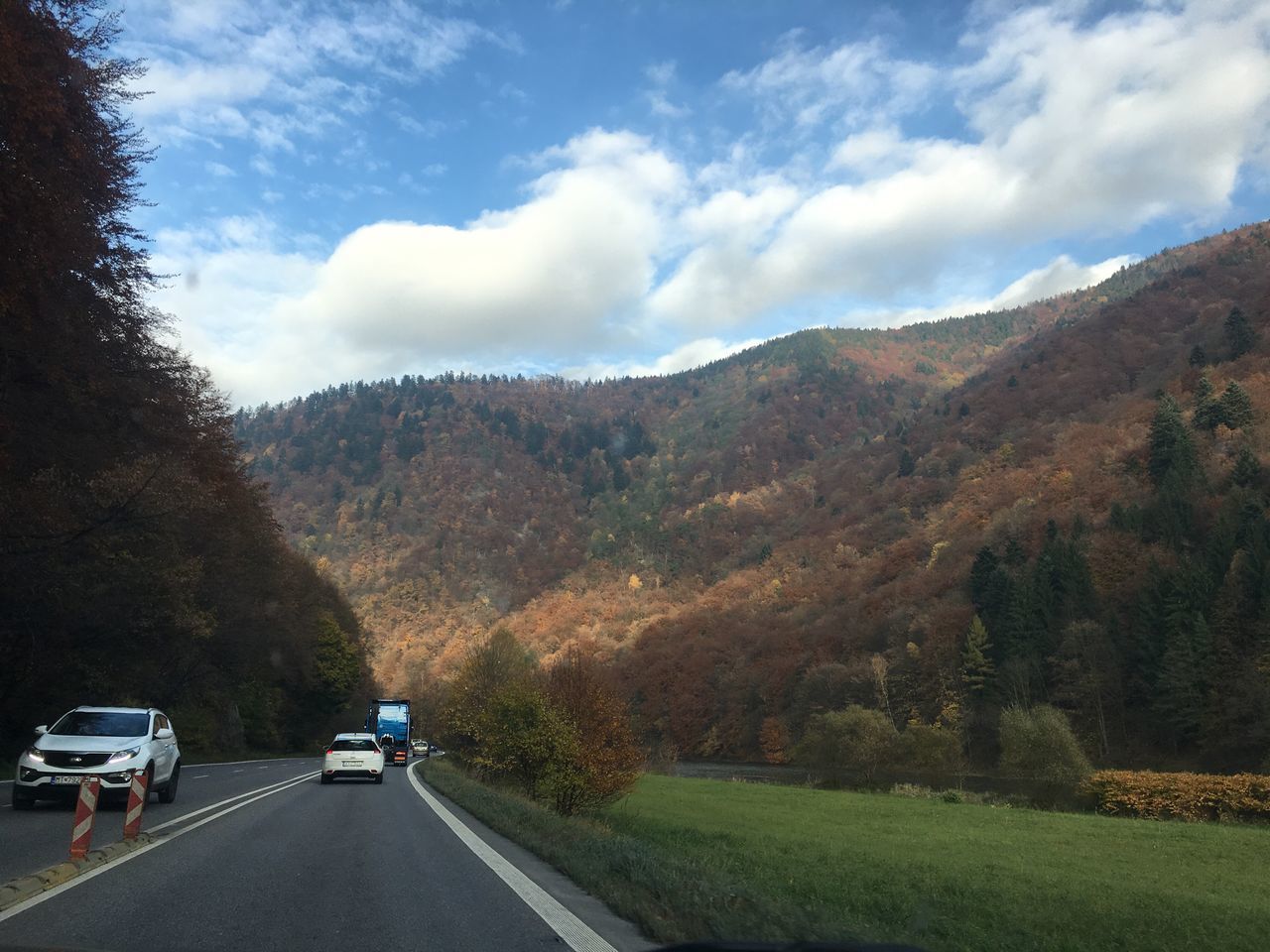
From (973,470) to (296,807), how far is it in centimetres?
14284

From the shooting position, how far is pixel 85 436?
25.4 m

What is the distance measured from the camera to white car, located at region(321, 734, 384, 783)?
28200 mm

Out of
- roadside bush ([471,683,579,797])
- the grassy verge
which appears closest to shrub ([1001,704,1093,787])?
the grassy verge

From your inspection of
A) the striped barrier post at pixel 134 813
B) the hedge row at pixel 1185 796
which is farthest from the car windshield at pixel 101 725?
the hedge row at pixel 1185 796

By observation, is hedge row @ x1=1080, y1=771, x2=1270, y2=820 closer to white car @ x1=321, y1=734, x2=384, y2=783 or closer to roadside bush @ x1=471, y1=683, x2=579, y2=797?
roadside bush @ x1=471, y1=683, x2=579, y2=797

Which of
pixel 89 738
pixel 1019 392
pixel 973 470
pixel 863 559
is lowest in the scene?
pixel 89 738

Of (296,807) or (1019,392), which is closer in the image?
(296,807)

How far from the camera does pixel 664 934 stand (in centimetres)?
714

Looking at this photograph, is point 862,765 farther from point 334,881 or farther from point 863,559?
point 863,559

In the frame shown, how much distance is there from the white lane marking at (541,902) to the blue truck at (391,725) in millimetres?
44382

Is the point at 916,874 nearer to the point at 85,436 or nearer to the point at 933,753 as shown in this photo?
the point at 85,436

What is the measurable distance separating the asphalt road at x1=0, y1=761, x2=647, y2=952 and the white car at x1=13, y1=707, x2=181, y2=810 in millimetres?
A: 738

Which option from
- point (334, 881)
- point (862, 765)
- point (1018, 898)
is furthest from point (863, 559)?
point (334, 881)

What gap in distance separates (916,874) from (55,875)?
639 inches
